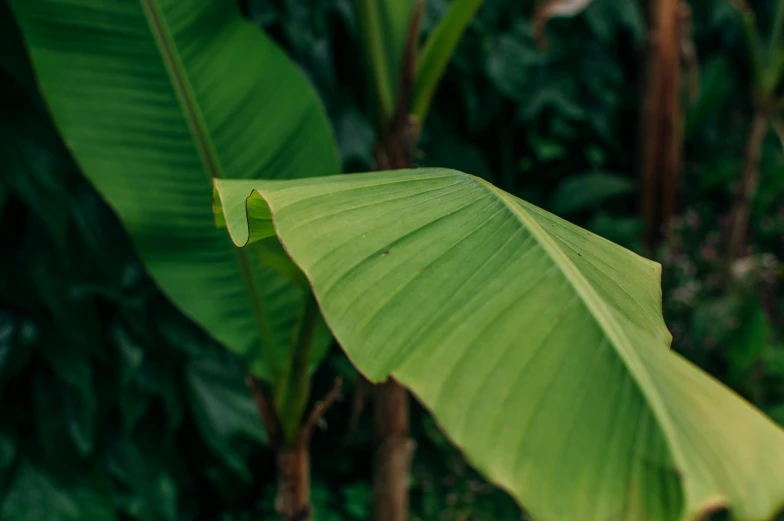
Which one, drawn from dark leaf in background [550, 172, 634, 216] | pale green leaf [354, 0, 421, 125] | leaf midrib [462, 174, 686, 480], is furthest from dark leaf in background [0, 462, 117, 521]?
dark leaf in background [550, 172, 634, 216]

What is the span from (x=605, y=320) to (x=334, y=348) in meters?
1.11

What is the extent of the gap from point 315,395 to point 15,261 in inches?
27.0

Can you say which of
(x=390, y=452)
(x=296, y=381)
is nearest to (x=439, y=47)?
(x=296, y=381)

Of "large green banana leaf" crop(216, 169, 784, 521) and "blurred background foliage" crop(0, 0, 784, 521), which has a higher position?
"large green banana leaf" crop(216, 169, 784, 521)

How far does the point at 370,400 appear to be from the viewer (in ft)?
5.29

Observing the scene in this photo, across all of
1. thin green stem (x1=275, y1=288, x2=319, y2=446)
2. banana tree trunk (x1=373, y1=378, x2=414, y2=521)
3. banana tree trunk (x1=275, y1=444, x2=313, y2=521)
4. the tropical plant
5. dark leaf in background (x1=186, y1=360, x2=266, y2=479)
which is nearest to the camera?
thin green stem (x1=275, y1=288, x2=319, y2=446)

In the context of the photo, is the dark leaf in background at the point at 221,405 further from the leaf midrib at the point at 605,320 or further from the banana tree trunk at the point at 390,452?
the leaf midrib at the point at 605,320

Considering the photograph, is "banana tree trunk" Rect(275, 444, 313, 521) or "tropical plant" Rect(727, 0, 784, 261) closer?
"banana tree trunk" Rect(275, 444, 313, 521)

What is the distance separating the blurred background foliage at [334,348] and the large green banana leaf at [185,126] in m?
0.19

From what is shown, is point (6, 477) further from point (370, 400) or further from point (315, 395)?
point (370, 400)

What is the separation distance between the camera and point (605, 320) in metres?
0.40

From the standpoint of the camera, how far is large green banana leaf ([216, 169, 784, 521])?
330mm

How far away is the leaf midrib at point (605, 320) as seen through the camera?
346 millimetres

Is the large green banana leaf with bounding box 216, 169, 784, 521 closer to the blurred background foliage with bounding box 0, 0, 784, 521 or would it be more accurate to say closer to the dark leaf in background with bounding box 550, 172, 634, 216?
the blurred background foliage with bounding box 0, 0, 784, 521
